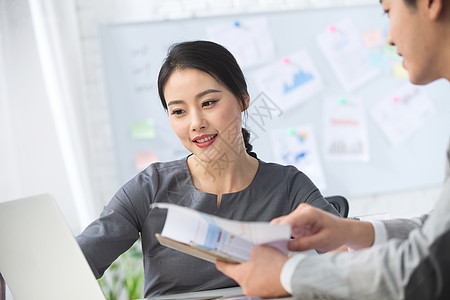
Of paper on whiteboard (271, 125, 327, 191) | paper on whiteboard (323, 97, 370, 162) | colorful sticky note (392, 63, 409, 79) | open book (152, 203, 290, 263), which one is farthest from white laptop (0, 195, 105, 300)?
colorful sticky note (392, 63, 409, 79)

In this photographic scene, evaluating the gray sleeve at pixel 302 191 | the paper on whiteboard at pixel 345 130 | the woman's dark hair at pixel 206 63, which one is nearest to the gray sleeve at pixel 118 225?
the woman's dark hair at pixel 206 63

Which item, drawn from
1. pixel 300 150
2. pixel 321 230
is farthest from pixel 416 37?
pixel 300 150

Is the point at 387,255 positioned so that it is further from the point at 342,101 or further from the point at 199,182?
the point at 342,101

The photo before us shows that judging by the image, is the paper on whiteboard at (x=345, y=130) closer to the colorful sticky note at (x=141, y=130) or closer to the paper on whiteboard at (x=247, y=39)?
the paper on whiteboard at (x=247, y=39)

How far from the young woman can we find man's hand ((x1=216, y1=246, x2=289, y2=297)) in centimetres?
51

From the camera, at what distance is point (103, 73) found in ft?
10.3

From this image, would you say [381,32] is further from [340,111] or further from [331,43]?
[340,111]

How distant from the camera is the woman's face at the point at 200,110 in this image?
1395mm

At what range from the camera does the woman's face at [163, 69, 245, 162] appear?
4.58ft

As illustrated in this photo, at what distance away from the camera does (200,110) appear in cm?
140

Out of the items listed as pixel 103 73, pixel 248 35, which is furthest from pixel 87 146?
pixel 248 35

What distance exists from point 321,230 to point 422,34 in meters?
0.40

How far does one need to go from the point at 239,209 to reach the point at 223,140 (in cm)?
20

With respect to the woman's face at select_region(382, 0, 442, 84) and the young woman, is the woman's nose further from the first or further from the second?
the woman's face at select_region(382, 0, 442, 84)
